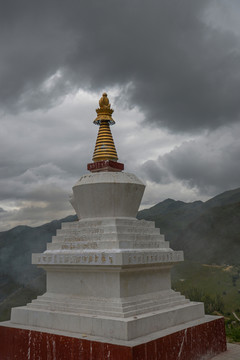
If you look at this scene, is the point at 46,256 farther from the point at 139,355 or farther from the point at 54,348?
the point at 139,355

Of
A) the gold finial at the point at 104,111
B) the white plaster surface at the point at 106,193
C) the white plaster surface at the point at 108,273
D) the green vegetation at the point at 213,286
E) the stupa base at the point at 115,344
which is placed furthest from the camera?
the green vegetation at the point at 213,286

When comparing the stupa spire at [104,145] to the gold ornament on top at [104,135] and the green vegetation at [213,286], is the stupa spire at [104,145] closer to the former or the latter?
the gold ornament on top at [104,135]

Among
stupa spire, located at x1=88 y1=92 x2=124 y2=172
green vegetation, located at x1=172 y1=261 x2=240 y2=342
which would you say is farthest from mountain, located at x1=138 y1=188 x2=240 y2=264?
stupa spire, located at x1=88 y1=92 x2=124 y2=172

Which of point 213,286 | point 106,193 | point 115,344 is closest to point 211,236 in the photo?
point 213,286

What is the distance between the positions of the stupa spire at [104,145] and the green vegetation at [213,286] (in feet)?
29.1

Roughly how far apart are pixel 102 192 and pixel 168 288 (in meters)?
2.65

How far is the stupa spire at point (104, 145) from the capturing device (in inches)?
324

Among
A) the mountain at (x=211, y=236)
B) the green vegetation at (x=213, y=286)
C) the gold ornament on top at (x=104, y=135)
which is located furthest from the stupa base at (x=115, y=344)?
the mountain at (x=211, y=236)

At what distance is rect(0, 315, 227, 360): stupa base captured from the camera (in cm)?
573

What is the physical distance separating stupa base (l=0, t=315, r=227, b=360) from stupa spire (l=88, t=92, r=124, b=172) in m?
3.66

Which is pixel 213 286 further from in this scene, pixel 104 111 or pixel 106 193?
pixel 104 111

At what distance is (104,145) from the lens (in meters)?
8.45

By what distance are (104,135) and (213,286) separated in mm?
13604

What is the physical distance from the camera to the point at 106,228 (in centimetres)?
722
